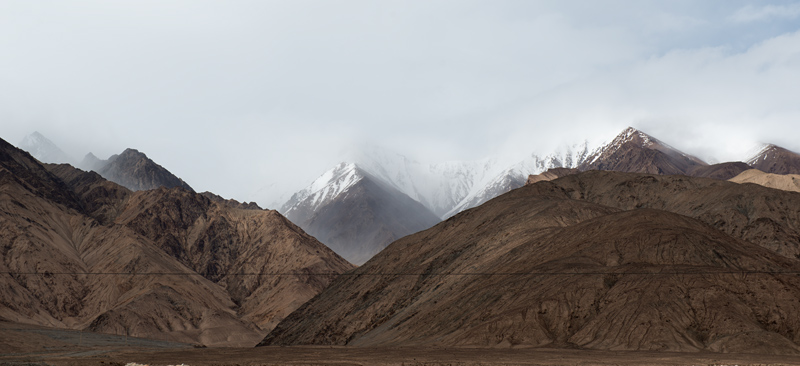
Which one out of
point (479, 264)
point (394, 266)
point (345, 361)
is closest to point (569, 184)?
point (394, 266)

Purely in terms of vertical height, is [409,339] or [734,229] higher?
[734,229]

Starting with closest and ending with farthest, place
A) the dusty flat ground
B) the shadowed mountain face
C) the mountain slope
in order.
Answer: the dusty flat ground < the shadowed mountain face < the mountain slope

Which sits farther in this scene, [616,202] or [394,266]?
[616,202]

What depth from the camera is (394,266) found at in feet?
427

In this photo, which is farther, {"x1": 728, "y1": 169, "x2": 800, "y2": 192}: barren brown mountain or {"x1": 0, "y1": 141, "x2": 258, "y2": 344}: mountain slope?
{"x1": 728, "y1": 169, "x2": 800, "y2": 192}: barren brown mountain

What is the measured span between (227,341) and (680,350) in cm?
11660

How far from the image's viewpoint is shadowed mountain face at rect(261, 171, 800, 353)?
77875 mm

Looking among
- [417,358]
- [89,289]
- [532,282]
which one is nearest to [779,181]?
[532,282]

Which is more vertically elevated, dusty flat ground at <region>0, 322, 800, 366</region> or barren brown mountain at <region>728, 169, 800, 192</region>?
barren brown mountain at <region>728, 169, 800, 192</region>

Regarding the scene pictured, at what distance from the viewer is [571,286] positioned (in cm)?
8662

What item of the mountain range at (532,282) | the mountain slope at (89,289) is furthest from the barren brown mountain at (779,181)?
the mountain slope at (89,289)

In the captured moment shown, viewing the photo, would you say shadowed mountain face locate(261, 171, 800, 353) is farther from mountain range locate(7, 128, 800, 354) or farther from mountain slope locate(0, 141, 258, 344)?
mountain slope locate(0, 141, 258, 344)

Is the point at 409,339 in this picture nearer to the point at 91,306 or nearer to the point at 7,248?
the point at 91,306

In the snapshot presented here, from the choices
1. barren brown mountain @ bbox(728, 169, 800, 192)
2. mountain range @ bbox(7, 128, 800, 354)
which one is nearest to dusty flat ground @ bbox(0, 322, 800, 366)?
mountain range @ bbox(7, 128, 800, 354)
